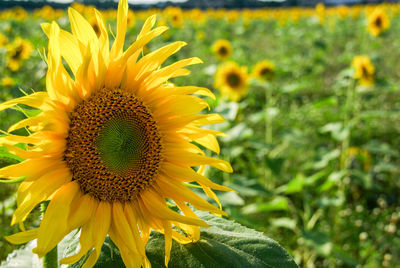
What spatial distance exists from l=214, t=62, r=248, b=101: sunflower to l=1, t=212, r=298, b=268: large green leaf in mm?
2970

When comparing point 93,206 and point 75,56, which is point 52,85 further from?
point 93,206

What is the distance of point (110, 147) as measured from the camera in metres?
0.85

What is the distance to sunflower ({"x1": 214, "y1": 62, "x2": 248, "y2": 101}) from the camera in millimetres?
3786

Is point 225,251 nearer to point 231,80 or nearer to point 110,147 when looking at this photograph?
point 110,147

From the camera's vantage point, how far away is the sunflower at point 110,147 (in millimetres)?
683

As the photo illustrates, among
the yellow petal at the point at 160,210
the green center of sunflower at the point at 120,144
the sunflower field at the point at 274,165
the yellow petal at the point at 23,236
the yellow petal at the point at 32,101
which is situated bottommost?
the sunflower field at the point at 274,165

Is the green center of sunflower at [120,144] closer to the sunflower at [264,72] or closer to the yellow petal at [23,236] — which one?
the yellow petal at [23,236]

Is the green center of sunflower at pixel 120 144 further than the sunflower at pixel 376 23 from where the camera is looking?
No

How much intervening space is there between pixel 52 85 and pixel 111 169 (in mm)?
229

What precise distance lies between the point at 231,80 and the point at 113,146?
3.10 metres

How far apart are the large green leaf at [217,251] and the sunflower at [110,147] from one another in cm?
3

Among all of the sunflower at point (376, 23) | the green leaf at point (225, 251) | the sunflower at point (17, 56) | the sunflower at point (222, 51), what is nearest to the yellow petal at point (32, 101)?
the green leaf at point (225, 251)

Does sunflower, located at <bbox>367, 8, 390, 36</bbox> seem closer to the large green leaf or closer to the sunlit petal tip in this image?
the large green leaf

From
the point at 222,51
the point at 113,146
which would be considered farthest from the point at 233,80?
the point at 113,146
